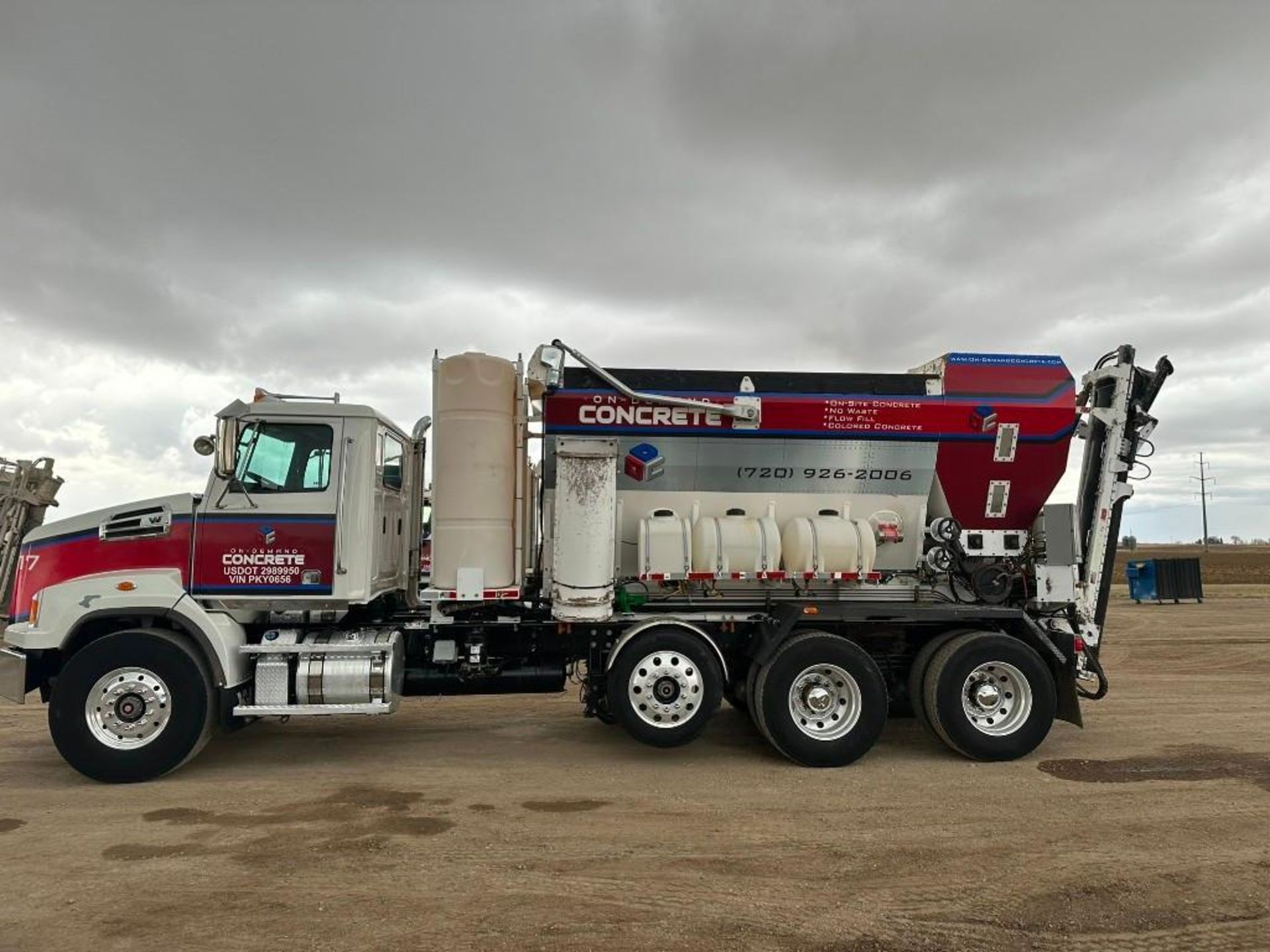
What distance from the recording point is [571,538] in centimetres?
666

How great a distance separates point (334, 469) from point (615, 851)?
3.82 metres

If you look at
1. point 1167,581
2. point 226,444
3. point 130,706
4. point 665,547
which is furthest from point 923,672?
point 1167,581

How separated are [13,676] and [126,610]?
1027 mm

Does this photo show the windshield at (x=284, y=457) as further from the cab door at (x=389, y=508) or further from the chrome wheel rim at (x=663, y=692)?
the chrome wheel rim at (x=663, y=692)

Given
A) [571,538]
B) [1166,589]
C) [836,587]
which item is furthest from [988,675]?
[1166,589]

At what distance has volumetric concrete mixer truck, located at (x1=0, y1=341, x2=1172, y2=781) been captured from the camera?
6324 mm

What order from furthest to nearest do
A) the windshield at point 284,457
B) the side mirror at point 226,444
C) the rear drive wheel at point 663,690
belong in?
the rear drive wheel at point 663,690 → the windshield at point 284,457 → the side mirror at point 226,444

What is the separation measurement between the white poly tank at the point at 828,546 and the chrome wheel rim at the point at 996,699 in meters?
1.36

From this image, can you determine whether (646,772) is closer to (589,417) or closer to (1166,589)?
(589,417)

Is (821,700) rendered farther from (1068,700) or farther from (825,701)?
(1068,700)

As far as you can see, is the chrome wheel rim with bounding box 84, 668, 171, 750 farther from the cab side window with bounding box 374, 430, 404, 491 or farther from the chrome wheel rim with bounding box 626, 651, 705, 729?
the chrome wheel rim with bounding box 626, 651, 705, 729

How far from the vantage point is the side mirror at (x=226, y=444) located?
5.94 meters

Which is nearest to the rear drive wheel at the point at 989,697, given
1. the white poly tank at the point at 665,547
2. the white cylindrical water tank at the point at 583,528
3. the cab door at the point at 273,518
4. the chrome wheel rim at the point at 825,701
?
the chrome wheel rim at the point at 825,701

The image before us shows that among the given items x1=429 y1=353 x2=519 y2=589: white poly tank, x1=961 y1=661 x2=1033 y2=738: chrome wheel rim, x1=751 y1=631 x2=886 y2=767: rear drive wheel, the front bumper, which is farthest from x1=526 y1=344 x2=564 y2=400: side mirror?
the front bumper
